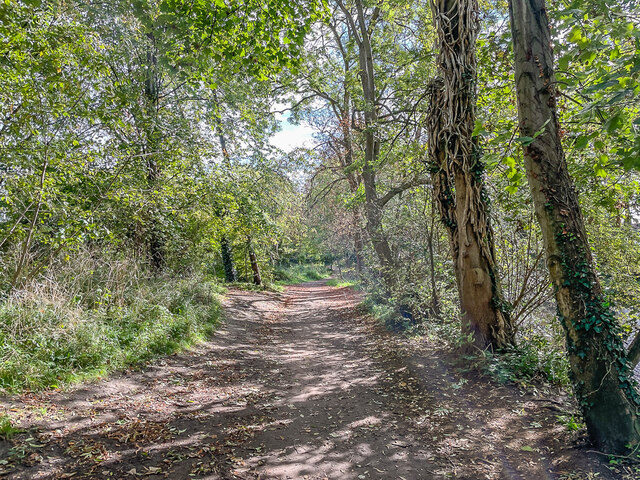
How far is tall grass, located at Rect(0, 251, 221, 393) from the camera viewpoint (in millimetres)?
3951

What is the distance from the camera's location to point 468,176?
4.66 metres

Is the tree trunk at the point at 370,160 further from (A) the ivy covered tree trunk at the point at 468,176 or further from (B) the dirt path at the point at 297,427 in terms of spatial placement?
(A) the ivy covered tree trunk at the point at 468,176

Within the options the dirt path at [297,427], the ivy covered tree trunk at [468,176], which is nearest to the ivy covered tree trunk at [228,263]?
the dirt path at [297,427]

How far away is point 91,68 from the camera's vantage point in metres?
5.13

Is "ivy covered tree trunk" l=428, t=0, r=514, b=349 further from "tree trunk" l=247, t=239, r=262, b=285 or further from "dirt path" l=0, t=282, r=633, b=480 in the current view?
"tree trunk" l=247, t=239, r=262, b=285

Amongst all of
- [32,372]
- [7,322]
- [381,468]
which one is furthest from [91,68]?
[381,468]

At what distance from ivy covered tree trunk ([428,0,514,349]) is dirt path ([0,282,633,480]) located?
0.94 meters

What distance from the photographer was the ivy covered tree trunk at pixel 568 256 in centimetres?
269

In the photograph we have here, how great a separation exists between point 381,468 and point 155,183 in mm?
7112

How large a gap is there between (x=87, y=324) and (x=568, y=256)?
609 cm

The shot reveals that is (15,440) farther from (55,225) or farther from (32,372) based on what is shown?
(55,225)

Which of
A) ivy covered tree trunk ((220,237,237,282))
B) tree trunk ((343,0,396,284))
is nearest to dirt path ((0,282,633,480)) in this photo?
tree trunk ((343,0,396,284))

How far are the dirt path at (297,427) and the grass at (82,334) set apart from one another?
0.30 metres

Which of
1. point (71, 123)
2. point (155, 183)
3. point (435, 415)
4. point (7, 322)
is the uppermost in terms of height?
point (71, 123)
